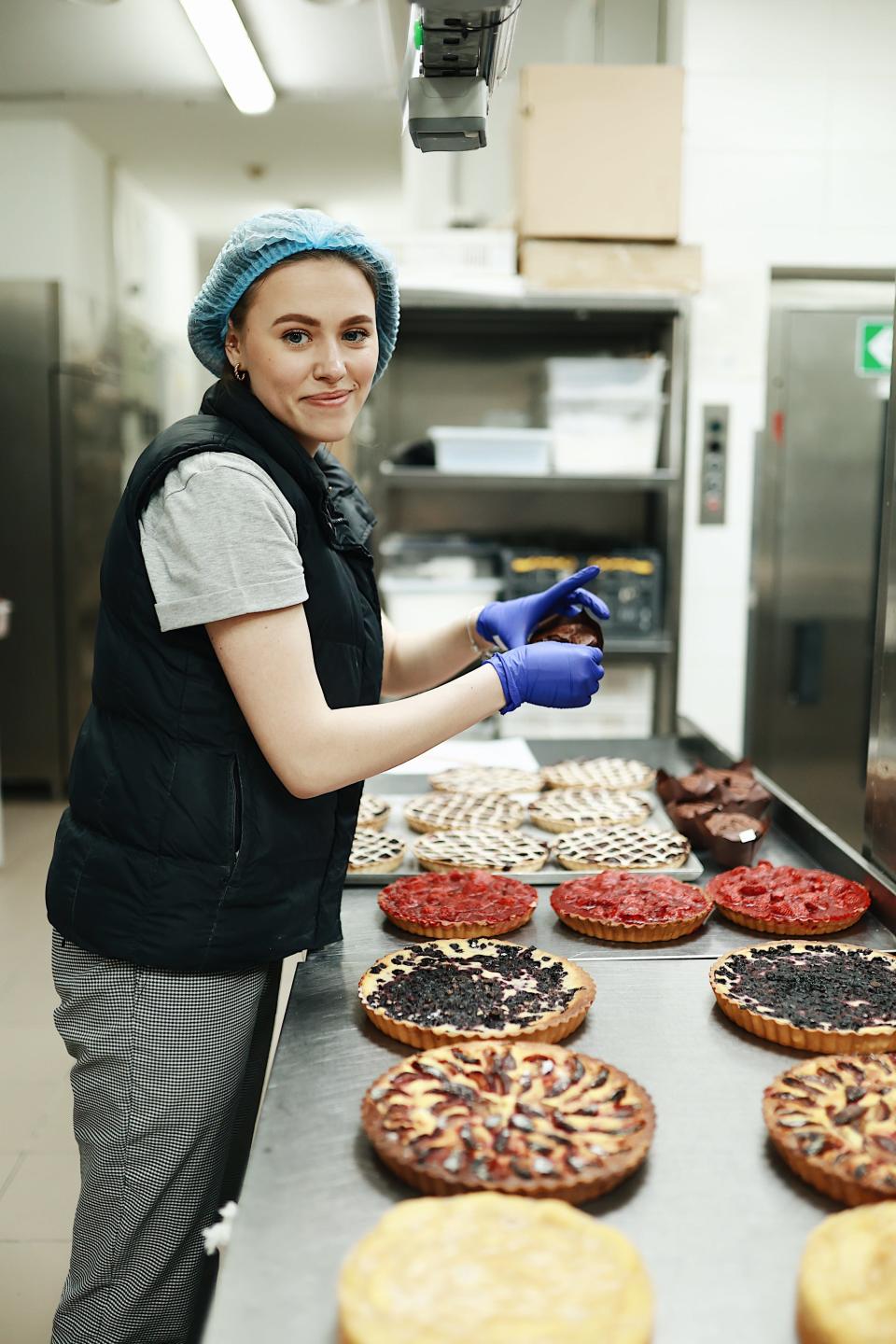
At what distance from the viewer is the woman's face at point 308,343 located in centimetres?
142

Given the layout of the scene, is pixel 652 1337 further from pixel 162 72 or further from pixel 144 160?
pixel 144 160

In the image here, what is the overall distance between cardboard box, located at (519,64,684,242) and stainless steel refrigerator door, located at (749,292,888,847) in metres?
0.84

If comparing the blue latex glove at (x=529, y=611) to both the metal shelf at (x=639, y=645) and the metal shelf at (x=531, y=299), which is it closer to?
the metal shelf at (x=639, y=645)

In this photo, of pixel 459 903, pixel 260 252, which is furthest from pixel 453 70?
pixel 459 903

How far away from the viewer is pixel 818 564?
4152 mm

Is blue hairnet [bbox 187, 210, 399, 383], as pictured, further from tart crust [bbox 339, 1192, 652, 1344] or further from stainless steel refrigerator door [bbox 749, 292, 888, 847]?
stainless steel refrigerator door [bbox 749, 292, 888, 847]

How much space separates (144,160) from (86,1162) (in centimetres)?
652

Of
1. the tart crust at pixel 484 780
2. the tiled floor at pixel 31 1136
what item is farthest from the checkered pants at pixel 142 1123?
the tart crust at pixel 484 780

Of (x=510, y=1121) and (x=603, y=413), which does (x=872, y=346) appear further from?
(x=510, y=1121)

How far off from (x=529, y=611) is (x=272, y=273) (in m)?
0.70

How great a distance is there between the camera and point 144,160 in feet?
22.1

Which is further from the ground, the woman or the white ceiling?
the white ceiling

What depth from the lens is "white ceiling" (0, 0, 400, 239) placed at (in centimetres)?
476

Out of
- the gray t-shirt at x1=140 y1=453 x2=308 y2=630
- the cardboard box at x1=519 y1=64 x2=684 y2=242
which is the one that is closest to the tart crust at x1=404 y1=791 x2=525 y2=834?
the gray t-shirt at x1=140 y1=453 x2=308 y2=630
